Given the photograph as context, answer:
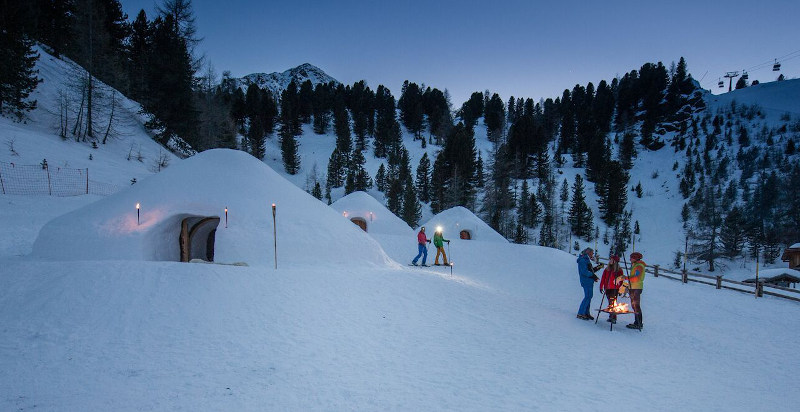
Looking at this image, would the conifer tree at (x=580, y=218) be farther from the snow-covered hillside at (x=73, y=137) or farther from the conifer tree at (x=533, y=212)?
the snow-covered hillside at (x=73, y=137)

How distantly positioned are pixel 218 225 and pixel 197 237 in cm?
386

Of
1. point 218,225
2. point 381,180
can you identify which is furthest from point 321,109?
point 218,225

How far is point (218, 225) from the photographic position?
424 inches

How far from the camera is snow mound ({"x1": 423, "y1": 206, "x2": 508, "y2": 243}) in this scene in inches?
1126

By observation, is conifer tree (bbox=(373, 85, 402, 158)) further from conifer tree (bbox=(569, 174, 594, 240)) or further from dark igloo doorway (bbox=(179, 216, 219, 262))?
dark igloo doorway (bbox=(179, 216, 219, 262))

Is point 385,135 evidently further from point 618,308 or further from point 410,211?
point 618,308

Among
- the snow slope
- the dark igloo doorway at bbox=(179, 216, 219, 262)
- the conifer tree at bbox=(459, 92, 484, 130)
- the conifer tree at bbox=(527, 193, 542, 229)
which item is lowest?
the snow slope

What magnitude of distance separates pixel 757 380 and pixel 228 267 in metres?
9.80

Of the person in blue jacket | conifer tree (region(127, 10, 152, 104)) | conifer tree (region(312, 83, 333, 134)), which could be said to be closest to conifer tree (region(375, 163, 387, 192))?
conifer tree (region(312, 83, 333, 134))

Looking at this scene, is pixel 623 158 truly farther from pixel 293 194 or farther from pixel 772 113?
pixel 293 194

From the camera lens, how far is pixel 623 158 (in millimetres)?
60188

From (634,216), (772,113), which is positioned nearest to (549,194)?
(634,216)

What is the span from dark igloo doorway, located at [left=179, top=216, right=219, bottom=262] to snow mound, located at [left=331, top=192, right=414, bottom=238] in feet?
A: 41.8

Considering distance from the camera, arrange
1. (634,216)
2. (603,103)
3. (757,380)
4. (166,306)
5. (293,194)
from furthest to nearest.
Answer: (603,103) → (634,216) → (293,194) → (166,306) → (757,380)
